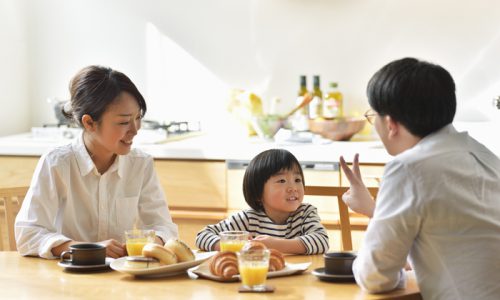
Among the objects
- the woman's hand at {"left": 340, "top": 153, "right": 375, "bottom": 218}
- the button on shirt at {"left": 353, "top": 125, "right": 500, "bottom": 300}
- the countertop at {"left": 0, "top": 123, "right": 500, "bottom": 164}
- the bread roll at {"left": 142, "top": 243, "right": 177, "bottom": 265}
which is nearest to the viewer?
the button on shirt at {"left": 353, "top": 125, "right": 500, "bottom": 300}

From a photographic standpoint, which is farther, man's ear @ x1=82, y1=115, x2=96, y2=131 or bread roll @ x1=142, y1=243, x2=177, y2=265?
man's ear @ x1=82, y1=115, x2=96, y2=131

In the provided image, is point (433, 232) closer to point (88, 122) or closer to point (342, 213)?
point (342, 213)

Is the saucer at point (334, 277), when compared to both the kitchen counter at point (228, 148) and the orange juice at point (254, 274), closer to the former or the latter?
the orange juice at point (254, 274)

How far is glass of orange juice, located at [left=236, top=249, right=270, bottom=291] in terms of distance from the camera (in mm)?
1908

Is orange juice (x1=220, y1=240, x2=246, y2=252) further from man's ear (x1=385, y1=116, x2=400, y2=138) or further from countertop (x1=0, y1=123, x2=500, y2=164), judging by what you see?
countertop (x1=0, y1=123, x2=500, y2=164)

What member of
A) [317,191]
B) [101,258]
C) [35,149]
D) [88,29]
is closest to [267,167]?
[317,191]

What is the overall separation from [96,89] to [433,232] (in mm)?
1173

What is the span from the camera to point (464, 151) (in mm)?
1960

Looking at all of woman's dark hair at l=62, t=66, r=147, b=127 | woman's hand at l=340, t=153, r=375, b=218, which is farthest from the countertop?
woman's hand at l=340, t=153, r=375, b=218

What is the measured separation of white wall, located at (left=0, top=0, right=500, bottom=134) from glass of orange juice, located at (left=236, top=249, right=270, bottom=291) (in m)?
Result: 2.51

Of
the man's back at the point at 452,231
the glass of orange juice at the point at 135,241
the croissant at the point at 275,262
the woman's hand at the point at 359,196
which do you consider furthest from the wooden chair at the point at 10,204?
the man's back at the point at 452,231

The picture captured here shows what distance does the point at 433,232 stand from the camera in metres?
1.89

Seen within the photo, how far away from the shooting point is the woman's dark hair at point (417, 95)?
1.95 meters

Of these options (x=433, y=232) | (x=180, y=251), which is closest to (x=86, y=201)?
(x=180, y=251)
